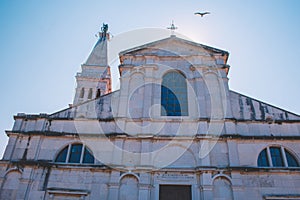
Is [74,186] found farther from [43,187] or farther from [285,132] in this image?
[285,132]

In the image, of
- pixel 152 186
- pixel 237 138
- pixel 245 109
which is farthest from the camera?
pixel 245 109

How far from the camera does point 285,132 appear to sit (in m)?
14.6

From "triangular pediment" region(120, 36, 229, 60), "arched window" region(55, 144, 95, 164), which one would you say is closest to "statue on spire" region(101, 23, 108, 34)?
"triangular pediment" region(120, 36, 229, 60)

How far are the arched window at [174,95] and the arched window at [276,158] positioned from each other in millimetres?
4458

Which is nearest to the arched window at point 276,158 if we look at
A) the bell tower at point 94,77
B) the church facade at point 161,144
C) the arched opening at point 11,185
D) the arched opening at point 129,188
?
the church facade at point 161,144

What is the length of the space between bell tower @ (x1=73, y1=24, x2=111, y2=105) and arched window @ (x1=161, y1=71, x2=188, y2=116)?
14.3 meters

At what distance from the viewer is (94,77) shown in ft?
104

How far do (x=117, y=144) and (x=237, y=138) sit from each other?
6.06m

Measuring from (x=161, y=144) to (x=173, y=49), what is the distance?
6.74 m

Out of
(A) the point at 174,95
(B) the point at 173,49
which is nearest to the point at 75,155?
(A) the point at 174,95

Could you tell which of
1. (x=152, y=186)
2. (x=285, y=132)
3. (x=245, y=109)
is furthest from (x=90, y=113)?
(x=285, y=132)

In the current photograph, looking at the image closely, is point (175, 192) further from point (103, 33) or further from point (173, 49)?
point (103, 33)

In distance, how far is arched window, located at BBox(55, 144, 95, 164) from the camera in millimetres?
14216

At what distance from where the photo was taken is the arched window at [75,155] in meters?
14.2
